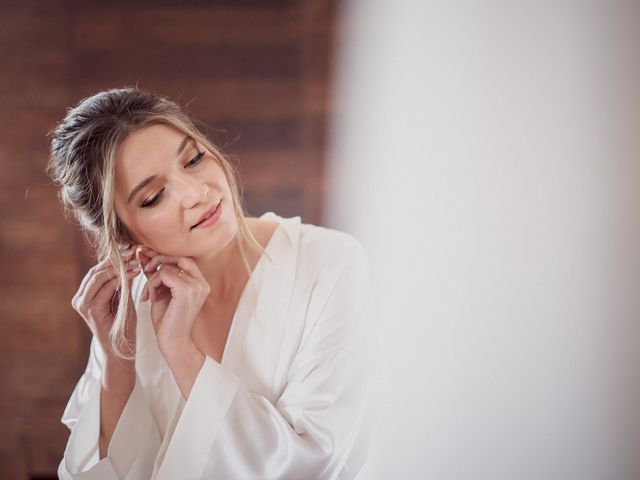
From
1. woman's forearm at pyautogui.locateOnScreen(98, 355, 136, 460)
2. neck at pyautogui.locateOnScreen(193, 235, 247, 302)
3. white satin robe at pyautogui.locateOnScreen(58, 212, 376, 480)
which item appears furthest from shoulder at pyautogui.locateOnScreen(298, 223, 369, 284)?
woman's forearm at pyautogui.locateOnScreen(98, 355, 136, 460)

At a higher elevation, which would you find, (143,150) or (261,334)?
(143,150)

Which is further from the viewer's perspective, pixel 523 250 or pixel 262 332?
pixel 262 332

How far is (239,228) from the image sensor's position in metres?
1.21

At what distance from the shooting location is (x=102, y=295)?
1.16m

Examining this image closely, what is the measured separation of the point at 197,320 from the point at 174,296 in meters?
0.17

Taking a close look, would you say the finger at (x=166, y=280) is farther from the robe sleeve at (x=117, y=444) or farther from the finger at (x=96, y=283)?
the robe sleeve at (x=117, y=444)

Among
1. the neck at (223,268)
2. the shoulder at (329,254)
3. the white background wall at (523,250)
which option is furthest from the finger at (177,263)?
the white background wall at (523,250)

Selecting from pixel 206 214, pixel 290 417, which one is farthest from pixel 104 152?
pixel 290 417

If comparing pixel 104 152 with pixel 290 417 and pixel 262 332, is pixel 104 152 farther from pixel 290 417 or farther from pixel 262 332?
pixel 290 417

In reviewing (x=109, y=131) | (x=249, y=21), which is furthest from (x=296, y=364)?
(x=249, y=21)

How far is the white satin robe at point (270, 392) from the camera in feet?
3.37

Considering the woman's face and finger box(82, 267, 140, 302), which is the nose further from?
finger box(82, 267, 140, 302)

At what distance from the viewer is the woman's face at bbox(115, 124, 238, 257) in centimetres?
105

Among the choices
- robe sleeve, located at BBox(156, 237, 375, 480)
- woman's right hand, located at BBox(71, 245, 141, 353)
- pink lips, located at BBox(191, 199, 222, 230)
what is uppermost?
pink lips, located at BBox(191, 199, 222, 230)
